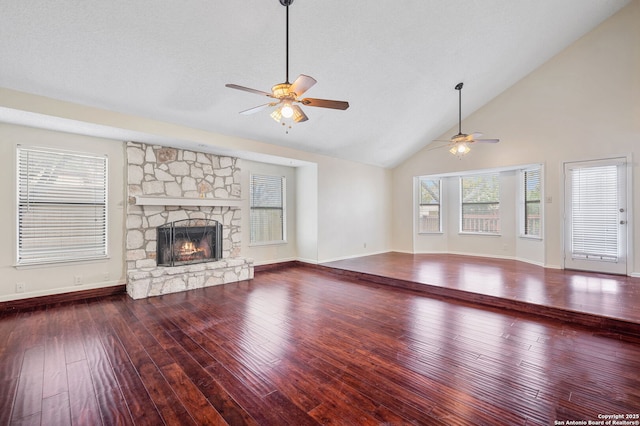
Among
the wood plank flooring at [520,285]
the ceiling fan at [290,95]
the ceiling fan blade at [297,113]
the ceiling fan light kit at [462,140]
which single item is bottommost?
the wood plank flooring at [520,285]

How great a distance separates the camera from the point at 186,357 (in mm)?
2654

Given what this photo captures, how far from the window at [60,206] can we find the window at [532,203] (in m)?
8.48

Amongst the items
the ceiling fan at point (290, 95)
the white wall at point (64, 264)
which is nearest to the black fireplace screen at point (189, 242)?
the white wall at point (64, 264)

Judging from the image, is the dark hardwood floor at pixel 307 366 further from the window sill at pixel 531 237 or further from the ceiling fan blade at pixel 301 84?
the window sill at pixel 531 237

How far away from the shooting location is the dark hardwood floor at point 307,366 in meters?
1.91

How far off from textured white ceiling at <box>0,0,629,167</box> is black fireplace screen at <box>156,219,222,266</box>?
6.12 ft

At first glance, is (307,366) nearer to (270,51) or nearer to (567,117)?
(270,51)

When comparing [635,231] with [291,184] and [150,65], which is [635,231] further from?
[150,65]

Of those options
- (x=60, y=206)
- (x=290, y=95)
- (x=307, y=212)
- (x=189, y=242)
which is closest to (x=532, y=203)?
(x=307, y=212)

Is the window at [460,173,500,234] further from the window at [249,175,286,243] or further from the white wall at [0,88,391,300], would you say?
the window at [249,175,286,243]

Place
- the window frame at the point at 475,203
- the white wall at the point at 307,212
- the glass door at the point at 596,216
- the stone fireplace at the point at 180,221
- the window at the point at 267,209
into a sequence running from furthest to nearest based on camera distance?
1. the window frame at the point at 475,203
2. the white wall at the point at 307,212
3. the window at the point at 267,209
4. the glass door at the point at 596,216
5. the stone fireplace at the point at 180,221

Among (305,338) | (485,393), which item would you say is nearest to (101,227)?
(305,338)

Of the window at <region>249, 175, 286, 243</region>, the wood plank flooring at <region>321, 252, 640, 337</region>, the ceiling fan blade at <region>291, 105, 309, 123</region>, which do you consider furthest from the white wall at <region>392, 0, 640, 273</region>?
the window at <region>249, 175, 286, 243</region>

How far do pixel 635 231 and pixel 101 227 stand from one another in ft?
30.0
